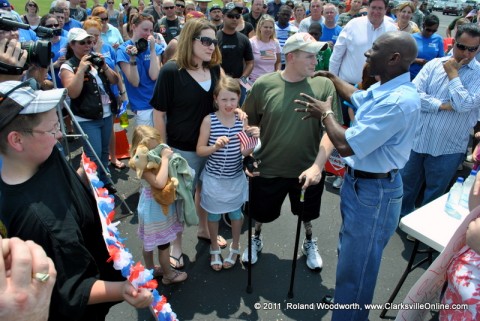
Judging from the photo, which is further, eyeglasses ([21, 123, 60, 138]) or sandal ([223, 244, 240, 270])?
sandal ([223, 244, 240, 270])

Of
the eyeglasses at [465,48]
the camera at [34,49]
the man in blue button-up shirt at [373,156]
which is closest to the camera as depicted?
the man in blue button-up shirt at [373,156]

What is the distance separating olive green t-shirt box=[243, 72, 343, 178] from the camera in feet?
9.06

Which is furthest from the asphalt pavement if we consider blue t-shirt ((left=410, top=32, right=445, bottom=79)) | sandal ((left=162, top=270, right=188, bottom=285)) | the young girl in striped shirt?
blue t-shirt ((left=410, top=32, right=445, bottom=79))

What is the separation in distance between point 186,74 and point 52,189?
1759 millimetres

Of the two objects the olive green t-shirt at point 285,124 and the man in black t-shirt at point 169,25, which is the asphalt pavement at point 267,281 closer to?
the olive green t-shirt at point 285,124

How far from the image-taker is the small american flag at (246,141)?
279cm

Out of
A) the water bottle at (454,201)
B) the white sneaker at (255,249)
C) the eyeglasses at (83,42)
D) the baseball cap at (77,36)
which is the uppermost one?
the baseball cap at (77,36)

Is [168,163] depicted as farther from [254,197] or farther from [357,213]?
[357,213]

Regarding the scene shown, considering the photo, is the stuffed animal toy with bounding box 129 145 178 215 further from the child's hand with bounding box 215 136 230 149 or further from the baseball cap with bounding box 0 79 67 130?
the baseball cap with bounding box 0 79 67 130

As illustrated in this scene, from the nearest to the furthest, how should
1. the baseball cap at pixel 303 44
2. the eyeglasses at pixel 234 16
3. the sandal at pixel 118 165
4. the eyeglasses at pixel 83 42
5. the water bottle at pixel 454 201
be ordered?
the water bottle at pixel 454 201
the baseball cap at pixel 303 44
the eyeglasses at pixel 83 42
the sandal at pixel 118 165
the eyeglasses at pixel 234 16

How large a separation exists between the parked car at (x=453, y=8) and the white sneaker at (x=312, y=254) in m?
37.9

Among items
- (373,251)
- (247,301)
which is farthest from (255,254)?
(373,251)

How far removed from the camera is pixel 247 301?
2883 millimetres

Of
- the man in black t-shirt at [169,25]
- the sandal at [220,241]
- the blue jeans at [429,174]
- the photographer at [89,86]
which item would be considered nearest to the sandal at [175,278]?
the sandal at [220,241]
